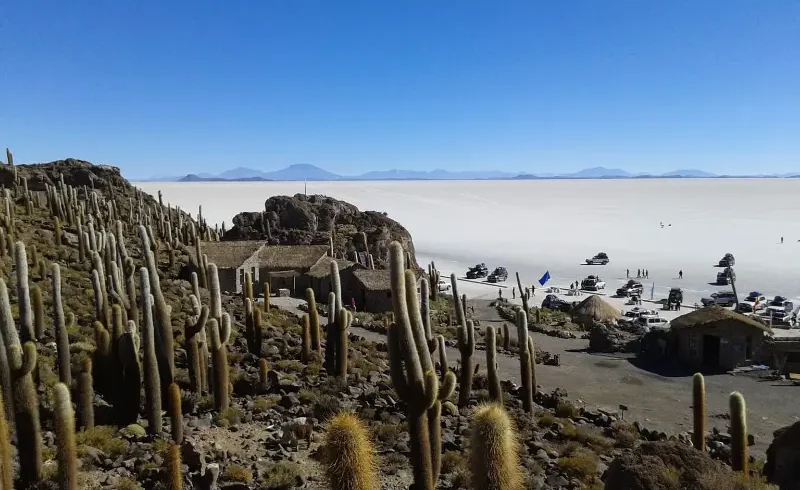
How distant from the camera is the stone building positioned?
A: 24.4 m

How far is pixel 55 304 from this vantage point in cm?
1362

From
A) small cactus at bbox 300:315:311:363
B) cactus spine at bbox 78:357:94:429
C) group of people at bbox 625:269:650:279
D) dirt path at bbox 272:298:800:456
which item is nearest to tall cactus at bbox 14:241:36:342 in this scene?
cactus spine at bbox 78:357:94:429

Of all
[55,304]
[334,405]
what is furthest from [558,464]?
[55,304]

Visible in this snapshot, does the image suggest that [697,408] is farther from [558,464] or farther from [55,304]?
[55,304]

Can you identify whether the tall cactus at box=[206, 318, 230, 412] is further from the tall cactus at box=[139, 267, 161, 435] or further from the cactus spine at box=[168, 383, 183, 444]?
the cactus spine at box=[168, 383, 183, 444]

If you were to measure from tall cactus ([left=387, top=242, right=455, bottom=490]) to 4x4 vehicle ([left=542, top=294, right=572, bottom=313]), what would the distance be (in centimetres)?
3384

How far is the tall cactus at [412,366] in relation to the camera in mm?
8781

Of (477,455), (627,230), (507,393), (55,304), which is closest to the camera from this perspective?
(477,455)

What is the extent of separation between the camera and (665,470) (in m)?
8.50

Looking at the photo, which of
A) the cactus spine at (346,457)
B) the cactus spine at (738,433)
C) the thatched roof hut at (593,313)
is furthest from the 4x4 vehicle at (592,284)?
the cactus spine at (346,457)

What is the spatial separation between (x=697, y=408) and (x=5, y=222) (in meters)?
30.9

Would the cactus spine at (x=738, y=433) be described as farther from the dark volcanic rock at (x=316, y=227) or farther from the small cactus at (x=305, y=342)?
the dark volcanic rock at (x=316, y=227)

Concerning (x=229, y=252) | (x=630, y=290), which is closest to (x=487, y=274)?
(x=630, y=290)

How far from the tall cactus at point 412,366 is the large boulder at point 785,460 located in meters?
6.87
